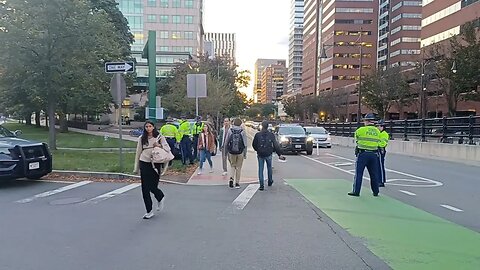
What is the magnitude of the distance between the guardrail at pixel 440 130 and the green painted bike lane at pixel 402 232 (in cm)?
1162

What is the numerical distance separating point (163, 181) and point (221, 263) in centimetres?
720

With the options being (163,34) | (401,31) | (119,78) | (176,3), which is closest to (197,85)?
(119,78)

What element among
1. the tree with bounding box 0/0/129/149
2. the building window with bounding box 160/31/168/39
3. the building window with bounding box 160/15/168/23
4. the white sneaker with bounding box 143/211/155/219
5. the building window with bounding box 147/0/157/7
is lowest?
the white sneaker with bounding box 143/211/155/219

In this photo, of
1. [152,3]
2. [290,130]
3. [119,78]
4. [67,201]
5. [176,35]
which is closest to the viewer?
[67,201]

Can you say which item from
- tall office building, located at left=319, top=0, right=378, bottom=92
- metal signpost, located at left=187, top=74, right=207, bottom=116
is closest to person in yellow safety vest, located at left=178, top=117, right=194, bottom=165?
metal signpost, located at left=187, top=74, right=207, bottom=116

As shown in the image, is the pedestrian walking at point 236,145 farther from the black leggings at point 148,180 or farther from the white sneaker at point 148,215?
the white sneaker at point 148,215

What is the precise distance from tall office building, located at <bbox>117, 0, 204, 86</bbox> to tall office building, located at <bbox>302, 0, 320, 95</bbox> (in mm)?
58750

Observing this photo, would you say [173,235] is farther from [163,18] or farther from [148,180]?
[163,18]

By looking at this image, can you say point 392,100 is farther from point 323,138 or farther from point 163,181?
point 163,181

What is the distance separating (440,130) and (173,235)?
19.4 meters

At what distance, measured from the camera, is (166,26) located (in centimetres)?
10350

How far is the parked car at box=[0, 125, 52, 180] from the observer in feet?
34.8

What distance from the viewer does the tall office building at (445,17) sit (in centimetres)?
6188

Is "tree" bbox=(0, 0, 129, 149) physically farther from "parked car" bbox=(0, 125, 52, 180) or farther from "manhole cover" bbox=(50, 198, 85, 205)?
"manhole cover" bbox=(50, 198, 85, 205)
